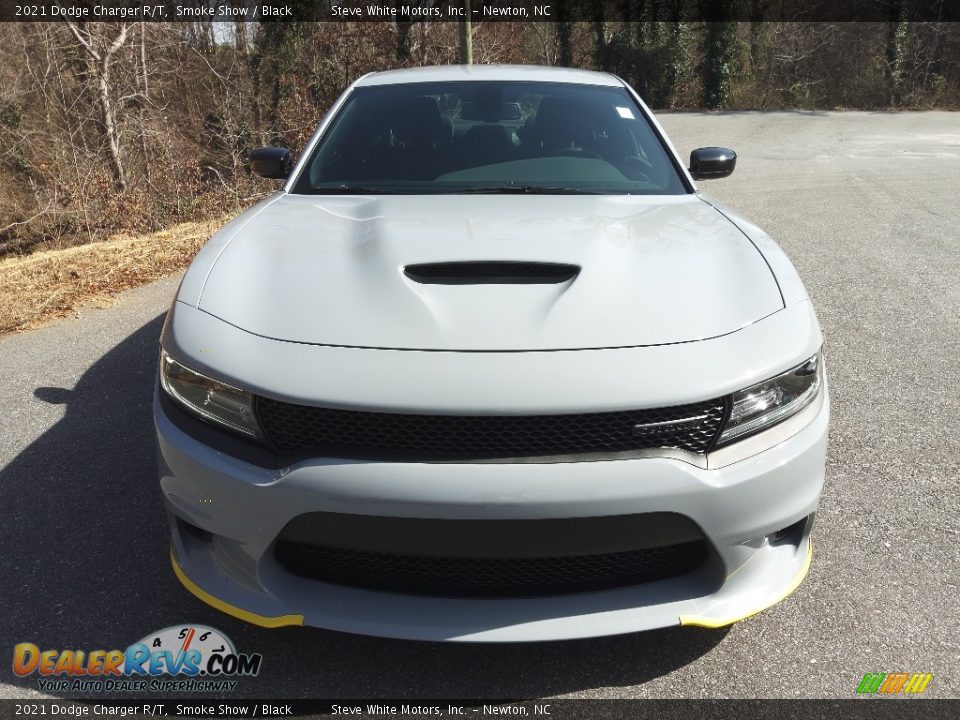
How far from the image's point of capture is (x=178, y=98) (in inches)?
476

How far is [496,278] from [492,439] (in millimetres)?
549

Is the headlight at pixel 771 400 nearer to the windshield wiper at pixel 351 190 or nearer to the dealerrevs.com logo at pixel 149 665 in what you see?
the dealerrevs.com logo at pixel 149 665

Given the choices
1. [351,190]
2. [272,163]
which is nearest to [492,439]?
[351,190]

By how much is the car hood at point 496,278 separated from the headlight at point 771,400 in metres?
0.17

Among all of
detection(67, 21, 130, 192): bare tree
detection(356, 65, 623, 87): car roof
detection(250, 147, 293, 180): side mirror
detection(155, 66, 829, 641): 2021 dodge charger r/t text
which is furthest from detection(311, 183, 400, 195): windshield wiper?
detection(67, 21, 130, 192): bare tree

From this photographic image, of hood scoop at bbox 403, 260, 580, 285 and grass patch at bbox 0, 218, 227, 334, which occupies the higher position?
hood scoop at bbox 403, 260, 580, 285

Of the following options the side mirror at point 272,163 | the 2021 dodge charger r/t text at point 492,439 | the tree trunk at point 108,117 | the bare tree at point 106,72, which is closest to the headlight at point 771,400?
the 2021 dodge charger r/t text at point 492,439

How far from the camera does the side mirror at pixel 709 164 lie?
353cm

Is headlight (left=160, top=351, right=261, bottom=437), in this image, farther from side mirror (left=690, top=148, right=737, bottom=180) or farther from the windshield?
side mirror (left=690, top=148, right=737, bottom=180)

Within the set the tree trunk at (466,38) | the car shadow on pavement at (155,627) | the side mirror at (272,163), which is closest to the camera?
the car shadow on pavement at (155,627)

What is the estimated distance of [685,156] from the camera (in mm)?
14398

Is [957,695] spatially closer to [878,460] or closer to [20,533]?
[878,460]

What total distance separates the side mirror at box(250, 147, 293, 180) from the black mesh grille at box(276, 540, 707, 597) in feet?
7.15

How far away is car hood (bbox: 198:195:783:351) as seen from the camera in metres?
1.85
